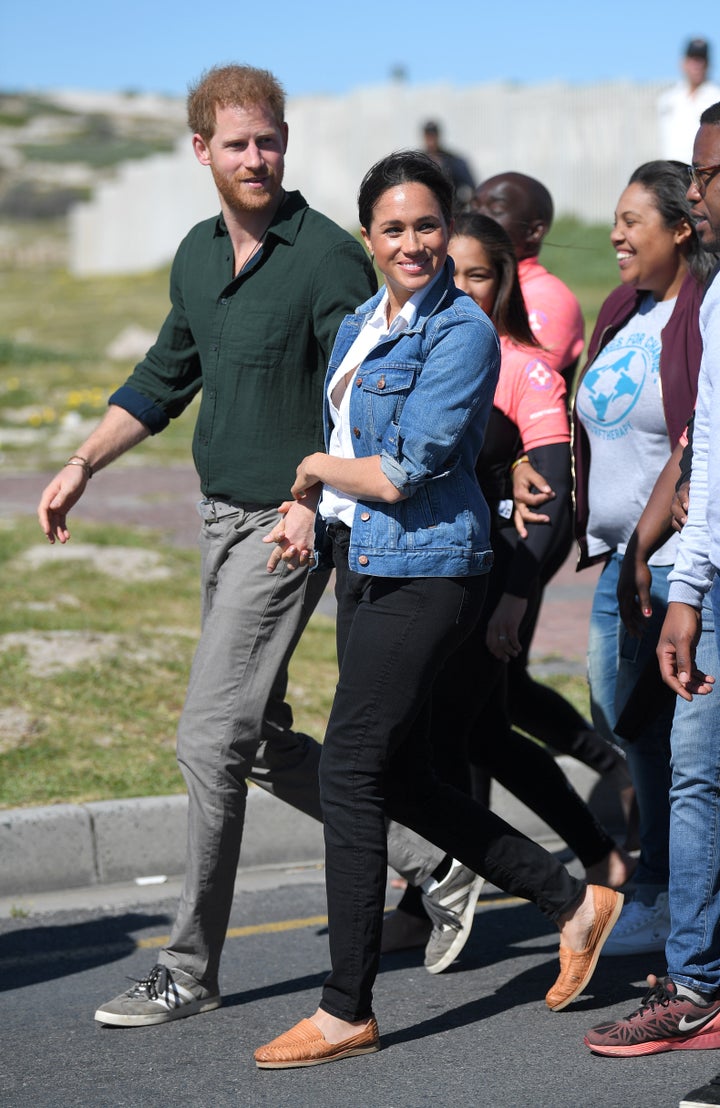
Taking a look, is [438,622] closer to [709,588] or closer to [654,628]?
[709,588]

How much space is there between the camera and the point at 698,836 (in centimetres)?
369

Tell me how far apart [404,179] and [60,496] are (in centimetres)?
128

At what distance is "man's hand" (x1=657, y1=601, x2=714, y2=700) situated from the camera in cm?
351

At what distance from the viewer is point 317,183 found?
4166cm

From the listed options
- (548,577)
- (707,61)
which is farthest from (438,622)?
(707,61)

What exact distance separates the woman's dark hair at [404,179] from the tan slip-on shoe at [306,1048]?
6.05 feet

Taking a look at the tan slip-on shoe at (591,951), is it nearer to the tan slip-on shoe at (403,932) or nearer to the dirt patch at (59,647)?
the tan slip-on shoe at (403,932)

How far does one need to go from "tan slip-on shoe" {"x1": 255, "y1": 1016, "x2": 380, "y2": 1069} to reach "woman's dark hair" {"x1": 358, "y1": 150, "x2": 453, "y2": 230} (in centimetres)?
184

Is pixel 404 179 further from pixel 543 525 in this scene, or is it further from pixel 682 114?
pixel 682 114

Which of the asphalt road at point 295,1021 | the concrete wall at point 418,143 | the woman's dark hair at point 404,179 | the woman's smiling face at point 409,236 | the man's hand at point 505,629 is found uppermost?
the concrete wall at point 418,143

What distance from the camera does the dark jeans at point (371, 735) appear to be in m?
3.57

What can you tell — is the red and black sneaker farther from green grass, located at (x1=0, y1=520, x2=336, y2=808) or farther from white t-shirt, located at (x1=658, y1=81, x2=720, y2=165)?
white t-shirt, located at (x1=658, y1=81, x2=720, y2=165)

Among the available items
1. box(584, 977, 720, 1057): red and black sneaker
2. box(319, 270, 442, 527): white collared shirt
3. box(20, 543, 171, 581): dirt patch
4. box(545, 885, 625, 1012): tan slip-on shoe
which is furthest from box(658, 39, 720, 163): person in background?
box(584, 977, 720, 1057): red and black sneaker

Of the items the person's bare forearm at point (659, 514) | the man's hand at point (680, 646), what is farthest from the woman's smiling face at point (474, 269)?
the man's hand at point (680, 646)
